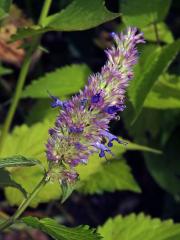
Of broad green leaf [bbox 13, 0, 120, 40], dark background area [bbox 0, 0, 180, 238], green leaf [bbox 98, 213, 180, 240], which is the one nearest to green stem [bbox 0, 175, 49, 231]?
broad green leaf [bbox 13, 0, 120, 40]

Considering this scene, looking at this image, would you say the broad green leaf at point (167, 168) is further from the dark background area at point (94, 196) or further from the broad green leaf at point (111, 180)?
the dark background area at point (94, 196)

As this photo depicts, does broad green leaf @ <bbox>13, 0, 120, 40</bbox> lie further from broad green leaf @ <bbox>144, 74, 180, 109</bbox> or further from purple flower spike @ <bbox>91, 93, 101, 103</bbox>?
broad green leaf @ <bbox>144, 74, 180, 109</bbox>

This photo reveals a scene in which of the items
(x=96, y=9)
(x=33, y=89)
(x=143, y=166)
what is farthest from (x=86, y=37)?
(x=96, y=9)

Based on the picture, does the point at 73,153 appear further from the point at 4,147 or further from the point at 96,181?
the point at 96,181

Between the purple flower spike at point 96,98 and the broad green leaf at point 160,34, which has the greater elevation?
the broad green leaf at point 160,34

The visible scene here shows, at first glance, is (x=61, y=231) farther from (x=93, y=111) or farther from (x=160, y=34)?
(x=160, y=34)

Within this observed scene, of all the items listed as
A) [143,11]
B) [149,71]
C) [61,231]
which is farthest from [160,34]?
[61,231]

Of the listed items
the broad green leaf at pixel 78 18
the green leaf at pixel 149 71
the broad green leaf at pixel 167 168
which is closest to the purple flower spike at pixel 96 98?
the broad green leaf at pixel 78 18
